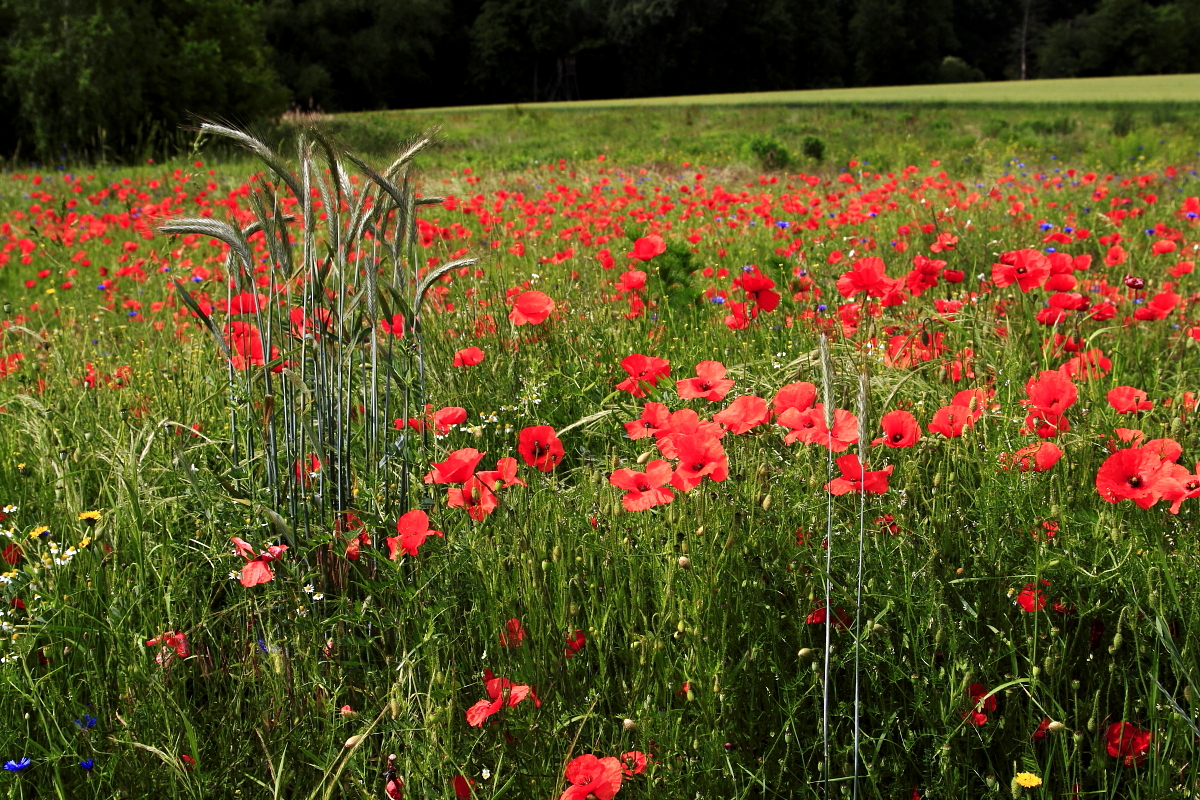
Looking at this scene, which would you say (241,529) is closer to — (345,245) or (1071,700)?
(345,245)

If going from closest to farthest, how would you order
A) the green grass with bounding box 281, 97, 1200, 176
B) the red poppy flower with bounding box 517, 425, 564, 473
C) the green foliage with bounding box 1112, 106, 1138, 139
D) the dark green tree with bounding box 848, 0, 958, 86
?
the red poppy flower with bounding box 517, 425, 564, 473
the green grass with bounding box 281, 97, 1200, 176
the green foliage with bounding box 1112, 106, 1138, 139
the dark green tree with bounding box 848, 0, 958, 86

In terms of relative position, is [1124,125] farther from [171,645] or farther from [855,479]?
[171,645]

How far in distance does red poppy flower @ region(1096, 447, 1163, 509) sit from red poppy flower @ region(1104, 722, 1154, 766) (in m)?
0.33

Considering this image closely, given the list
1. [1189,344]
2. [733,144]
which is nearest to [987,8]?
[733,144]

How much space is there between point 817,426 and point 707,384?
368 millimetres

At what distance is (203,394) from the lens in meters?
2.39

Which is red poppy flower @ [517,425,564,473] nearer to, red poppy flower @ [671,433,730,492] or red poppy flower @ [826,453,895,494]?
red poppy flower @ [671,433,730,492]

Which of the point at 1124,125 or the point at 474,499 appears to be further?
the point at 1124,125

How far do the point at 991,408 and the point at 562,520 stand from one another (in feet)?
3.26

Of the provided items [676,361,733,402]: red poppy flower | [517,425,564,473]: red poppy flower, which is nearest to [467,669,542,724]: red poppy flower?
[517,425,564,473]: red poppy flower

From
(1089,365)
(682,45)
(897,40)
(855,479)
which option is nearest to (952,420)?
(855,479)

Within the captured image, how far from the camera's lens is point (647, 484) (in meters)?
1.48

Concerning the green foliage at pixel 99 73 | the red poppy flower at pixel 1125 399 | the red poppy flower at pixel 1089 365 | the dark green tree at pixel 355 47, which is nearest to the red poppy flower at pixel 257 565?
the red poppy flower at pixel 1125 399

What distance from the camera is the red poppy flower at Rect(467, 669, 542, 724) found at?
122 cm
